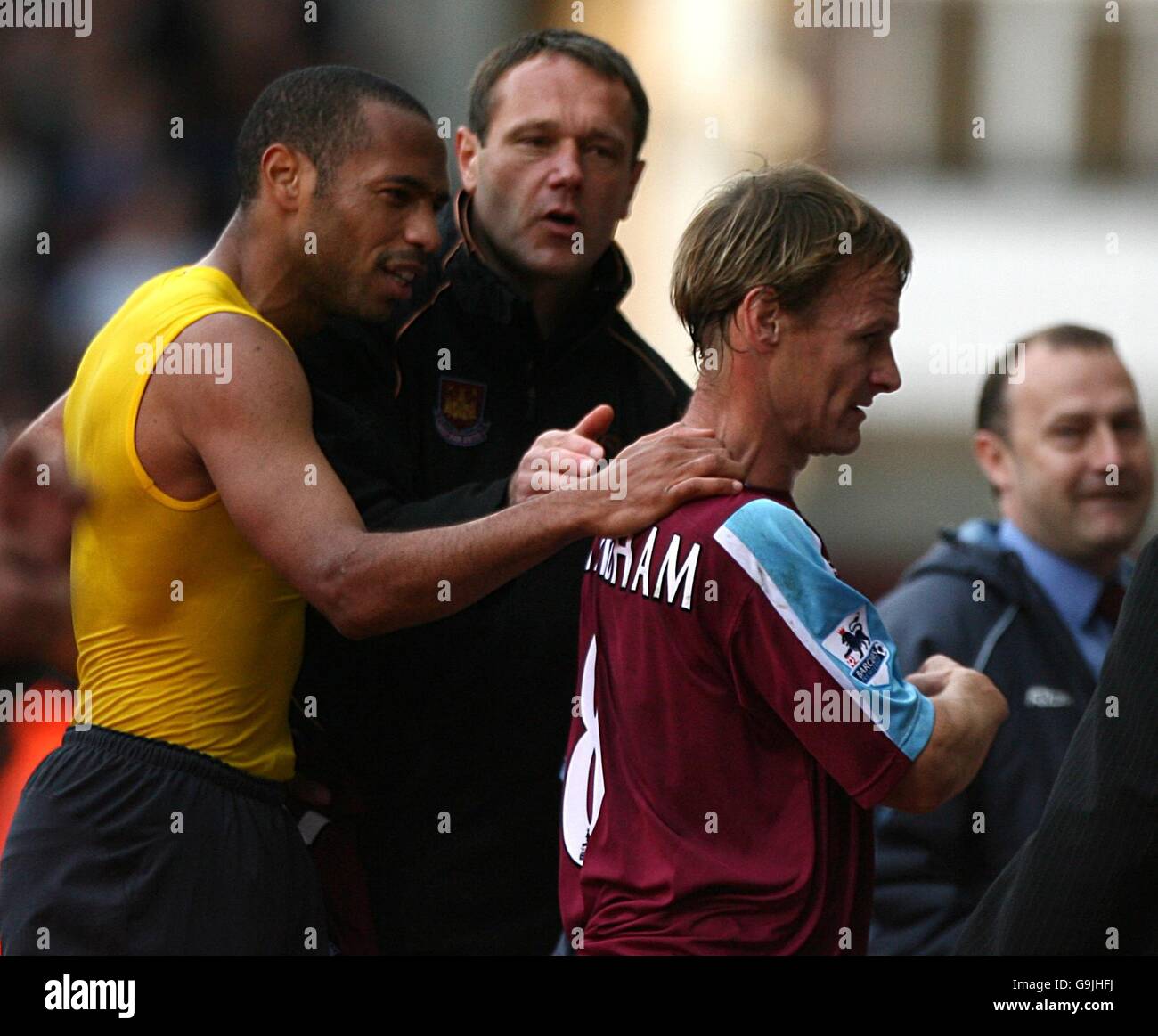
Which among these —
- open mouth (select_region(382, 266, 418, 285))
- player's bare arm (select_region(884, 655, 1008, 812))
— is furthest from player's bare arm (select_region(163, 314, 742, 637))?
player's bare arm (select_region(884, 655, 1008, 812))

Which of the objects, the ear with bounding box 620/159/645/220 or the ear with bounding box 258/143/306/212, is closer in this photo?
the ear with bounding box 258/143/306/212

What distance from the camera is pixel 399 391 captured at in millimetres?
3445

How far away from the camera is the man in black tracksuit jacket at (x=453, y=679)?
11.1ft

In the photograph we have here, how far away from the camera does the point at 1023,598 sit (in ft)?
14.2

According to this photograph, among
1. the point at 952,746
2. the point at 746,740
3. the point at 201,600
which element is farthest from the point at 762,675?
the point at 201,600

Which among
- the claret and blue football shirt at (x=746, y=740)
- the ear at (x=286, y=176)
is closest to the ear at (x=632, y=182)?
the ear at (x=286, y=176)

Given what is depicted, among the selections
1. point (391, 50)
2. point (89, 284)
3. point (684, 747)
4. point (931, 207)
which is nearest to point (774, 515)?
point (684, 747)

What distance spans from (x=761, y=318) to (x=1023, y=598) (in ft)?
6.16

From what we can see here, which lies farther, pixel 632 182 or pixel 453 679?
pixel 632 182

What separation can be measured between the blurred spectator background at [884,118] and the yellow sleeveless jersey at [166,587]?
5351mm

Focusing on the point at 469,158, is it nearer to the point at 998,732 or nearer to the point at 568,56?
the point at 568,56

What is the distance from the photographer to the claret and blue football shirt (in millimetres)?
2533

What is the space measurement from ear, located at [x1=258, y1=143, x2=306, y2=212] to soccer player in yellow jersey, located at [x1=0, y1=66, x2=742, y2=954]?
4cm

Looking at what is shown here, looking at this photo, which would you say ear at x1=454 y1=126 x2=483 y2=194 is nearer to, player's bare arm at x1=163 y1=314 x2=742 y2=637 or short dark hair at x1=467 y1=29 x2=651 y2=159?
short dark hair at x1=467 y1=29 x2=651 y2=159
